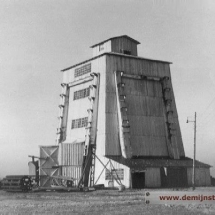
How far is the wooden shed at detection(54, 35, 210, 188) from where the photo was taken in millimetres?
43688

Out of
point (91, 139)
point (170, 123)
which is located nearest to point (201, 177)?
point (170, 123)

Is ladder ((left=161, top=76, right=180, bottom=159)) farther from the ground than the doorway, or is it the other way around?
ladder ((left=161, top=76, right=180, bottom=159))

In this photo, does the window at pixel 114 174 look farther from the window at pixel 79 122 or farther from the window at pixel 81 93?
the window at pixel 81 93

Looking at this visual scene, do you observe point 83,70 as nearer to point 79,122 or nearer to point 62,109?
point 62,109

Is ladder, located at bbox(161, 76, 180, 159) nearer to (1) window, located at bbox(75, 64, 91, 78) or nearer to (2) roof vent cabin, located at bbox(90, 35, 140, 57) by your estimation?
(2) roof vent cabin, located at bbox(90, 35, 140, 57)

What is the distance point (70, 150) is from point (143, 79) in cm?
1218

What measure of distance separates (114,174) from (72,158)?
18.8ft

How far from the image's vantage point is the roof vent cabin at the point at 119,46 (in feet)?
165

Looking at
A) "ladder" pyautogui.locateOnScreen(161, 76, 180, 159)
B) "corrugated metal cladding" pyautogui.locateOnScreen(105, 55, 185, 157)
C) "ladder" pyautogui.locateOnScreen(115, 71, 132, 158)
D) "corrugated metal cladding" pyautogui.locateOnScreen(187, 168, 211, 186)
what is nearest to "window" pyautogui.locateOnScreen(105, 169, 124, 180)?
"corrugated metal cladding" pyautogui.locateOnScreen(105, 55, 185, 157)

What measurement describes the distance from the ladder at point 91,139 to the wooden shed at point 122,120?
113 mm

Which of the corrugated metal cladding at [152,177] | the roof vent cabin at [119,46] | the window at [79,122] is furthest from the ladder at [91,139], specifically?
the corrugated metal cladding at [152,177]

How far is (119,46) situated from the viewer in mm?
50656

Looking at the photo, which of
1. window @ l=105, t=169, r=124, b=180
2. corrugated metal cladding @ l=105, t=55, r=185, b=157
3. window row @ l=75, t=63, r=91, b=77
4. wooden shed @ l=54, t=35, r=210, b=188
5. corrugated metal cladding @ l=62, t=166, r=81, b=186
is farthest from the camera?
window row @ l=75, t=63, r=91, b=77

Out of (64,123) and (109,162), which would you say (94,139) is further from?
(64,123)
